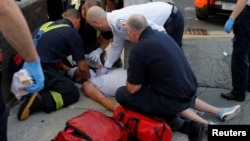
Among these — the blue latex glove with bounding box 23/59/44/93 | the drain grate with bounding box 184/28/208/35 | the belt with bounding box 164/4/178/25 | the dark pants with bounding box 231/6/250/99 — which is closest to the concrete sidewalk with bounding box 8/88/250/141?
the dark pants with bounding box 231/6/250/99

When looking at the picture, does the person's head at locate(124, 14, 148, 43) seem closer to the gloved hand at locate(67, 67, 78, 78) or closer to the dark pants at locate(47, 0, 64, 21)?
the gloved hand at locate(67, 67, 78, 78)

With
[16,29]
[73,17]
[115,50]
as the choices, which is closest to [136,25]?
[115,50]

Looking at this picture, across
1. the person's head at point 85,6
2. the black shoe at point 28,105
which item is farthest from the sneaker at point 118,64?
the black shoe at point 28,105

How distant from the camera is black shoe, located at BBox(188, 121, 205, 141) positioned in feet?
11.1

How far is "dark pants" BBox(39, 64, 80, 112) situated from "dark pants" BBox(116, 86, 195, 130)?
745 mm

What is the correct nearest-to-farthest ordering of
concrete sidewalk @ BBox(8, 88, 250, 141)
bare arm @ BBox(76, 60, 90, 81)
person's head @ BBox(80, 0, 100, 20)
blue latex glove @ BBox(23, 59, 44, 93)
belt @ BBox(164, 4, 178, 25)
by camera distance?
blue latex glove @ BBox(23, 59, 44, 93) → concrete sidewalk @ BBox(8, 88, 250, 141) → bare arm @ BBox(76, 60, 90, 81) → belt @ BBox(164, 4, 178, 25) → person's head @ BBox(80, 0, 100, 20)

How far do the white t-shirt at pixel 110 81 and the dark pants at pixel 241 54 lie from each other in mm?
1191

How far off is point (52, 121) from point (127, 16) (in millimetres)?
1249

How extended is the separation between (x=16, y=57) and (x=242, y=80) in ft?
7.71

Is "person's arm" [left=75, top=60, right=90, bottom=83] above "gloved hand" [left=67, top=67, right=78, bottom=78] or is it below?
above

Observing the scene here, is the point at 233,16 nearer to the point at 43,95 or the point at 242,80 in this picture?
the point at 242,80

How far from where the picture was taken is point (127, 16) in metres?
3.81

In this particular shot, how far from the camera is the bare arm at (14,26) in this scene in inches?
67.7

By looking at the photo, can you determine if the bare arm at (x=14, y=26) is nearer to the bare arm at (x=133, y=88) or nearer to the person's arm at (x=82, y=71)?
the bare arm at (x=133, y=88)
